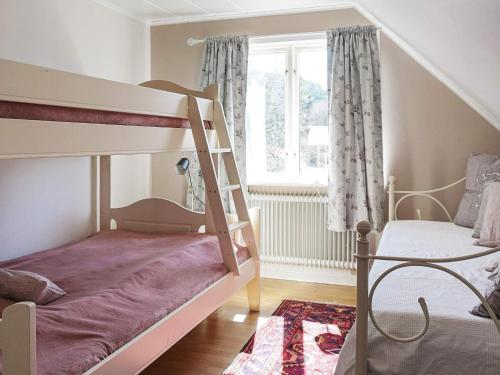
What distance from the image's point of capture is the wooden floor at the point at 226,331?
8.71 ft

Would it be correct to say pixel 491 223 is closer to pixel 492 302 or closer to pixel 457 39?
pixel 457 39

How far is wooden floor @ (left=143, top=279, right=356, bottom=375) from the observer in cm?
266

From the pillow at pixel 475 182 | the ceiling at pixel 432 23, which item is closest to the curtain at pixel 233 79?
the ceiling at pixel 432 23

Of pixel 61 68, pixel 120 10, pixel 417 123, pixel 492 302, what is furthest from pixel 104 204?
pixel 492 302

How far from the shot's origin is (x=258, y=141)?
4.41 m

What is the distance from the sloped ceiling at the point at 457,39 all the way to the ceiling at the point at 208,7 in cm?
44

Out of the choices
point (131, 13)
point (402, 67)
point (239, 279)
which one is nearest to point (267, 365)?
point (239, 279)

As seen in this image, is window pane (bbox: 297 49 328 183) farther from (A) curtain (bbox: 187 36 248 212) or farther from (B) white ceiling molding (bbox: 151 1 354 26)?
(A) curtain (bbox: 187 36 248 212)

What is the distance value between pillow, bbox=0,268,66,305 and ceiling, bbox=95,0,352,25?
8.09 feet

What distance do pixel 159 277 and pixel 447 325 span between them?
4.73ft

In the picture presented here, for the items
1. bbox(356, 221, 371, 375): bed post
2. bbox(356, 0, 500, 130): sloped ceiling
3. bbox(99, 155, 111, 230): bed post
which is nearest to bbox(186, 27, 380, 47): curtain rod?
bbox(356, 0, 500, 130): sloped ceiling

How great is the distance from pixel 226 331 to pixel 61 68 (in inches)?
83.3

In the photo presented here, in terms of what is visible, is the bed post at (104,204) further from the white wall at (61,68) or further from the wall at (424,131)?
the wall at (424,131)

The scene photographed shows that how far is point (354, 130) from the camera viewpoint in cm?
394
